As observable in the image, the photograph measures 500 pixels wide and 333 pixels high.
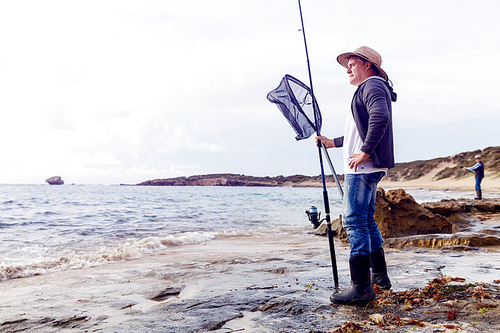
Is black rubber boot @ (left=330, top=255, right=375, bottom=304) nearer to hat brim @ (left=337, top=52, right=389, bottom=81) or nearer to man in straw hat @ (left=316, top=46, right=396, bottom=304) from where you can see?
man in straw hat @ (left=316, top=46, right=396, bottom=304)

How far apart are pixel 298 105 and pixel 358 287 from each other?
6.74 feet

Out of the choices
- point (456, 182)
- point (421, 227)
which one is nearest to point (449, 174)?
point (456, 182)

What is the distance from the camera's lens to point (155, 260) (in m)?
6.35

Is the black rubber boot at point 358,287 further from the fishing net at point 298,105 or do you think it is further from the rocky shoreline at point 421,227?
the rocky shoreline at point 421,227

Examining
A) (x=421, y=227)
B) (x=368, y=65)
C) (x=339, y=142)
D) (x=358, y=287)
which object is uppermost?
(x=368, y=65)

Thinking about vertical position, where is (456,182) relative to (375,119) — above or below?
below

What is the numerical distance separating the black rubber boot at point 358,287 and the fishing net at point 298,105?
5.05 ft

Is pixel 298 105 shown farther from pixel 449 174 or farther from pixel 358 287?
pixel 449 174

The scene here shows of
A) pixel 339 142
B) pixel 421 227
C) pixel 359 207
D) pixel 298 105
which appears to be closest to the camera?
pixel 359 207

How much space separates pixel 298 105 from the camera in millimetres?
3973

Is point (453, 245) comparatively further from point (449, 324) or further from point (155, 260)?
point (155, 260)

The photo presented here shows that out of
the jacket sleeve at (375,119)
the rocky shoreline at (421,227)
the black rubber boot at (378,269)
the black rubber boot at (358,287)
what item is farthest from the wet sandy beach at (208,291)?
the jacket sleeve at (375,119)

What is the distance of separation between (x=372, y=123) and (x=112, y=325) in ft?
9.11

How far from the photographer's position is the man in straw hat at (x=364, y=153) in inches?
115
